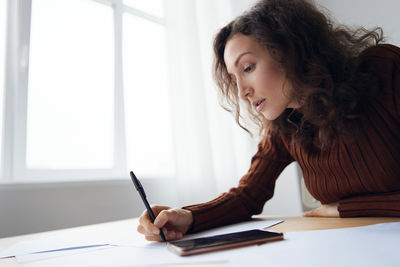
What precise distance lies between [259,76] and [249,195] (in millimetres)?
357

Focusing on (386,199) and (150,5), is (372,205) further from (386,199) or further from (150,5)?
(150,5)

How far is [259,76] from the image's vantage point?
92 cm

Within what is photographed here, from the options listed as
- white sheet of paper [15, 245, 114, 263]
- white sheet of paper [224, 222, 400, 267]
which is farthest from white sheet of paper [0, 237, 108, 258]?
white sheet of paper [224, 222, 400, 267]

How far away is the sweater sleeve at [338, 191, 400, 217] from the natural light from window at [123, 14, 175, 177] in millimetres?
1133

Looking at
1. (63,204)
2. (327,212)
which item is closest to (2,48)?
(63,204)

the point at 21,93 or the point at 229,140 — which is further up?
the point at 21,93

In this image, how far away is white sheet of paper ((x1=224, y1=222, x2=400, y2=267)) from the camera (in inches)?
13.9

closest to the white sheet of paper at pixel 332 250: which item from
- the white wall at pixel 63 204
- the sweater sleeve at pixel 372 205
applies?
the sweater sleeve at pixel 372 205

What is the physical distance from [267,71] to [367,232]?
0.53 m

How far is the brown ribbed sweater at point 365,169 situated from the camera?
0.77m

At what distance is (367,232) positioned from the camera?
51 cm

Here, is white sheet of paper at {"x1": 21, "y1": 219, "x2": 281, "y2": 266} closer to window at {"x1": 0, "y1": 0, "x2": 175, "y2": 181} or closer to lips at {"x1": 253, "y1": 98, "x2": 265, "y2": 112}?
lips at {"x1": 253, "y1": 98, "x2": 265, "y2": 112}

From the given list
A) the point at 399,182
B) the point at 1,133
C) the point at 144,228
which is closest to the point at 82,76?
the point at 1,133

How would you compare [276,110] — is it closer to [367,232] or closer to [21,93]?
[367,232]
